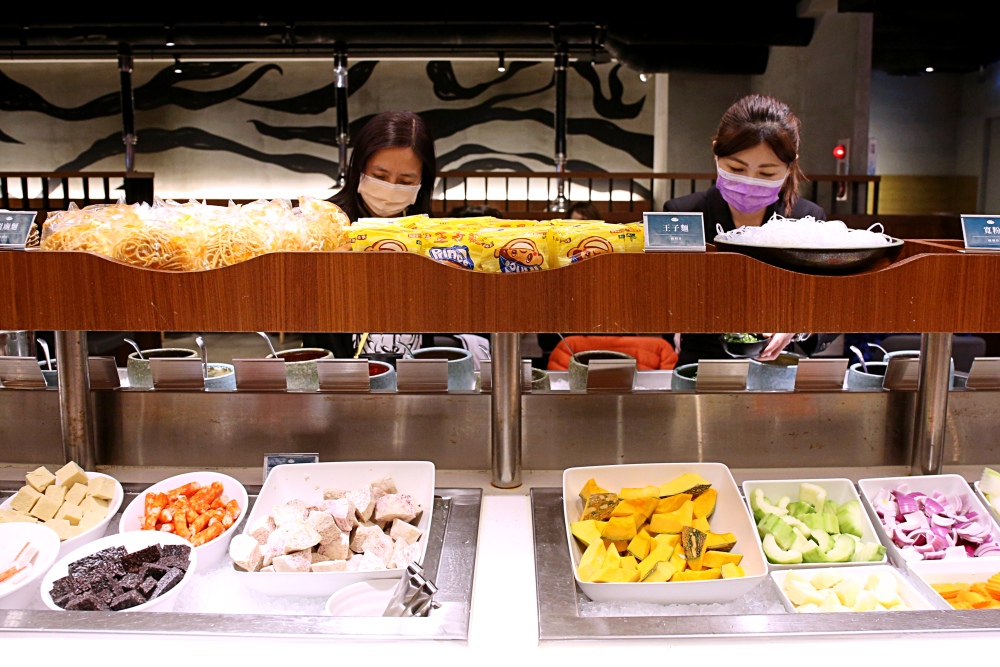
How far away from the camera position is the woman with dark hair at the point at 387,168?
86.7 inches

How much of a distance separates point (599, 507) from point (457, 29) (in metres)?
6.51

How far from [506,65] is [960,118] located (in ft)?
19.0

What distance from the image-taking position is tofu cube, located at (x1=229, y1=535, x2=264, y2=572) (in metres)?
1.13

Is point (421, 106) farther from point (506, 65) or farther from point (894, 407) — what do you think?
point (894, 407)

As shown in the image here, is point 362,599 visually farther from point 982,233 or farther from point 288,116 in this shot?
point 288,116

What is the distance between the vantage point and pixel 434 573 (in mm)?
1202

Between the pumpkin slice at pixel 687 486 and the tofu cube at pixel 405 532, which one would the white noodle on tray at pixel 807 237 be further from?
the tofu cube at pixel 405 532

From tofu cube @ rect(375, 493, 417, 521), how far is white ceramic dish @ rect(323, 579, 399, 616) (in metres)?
0.16

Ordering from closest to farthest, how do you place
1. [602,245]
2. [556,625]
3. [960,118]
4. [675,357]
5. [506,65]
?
[556,625] → [602,245] → [675,357] → [506,65] → [960,118]

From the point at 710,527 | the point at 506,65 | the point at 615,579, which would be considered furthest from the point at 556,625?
the point at 506,65

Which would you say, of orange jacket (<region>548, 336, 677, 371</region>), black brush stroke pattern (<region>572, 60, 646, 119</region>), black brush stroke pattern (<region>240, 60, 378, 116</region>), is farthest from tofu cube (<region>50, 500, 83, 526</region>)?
black brush stroke pattern (<region>572, 60, 646, 119</region>)

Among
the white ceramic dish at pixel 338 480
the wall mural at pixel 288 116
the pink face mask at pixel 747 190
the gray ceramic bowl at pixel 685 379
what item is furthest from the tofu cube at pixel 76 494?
the wall mural at pixel 288 116

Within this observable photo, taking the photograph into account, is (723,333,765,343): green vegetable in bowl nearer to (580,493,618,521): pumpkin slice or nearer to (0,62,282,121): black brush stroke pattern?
(580,493,618,521): pumpkin slice

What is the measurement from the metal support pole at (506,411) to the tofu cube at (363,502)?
11.3 inches
